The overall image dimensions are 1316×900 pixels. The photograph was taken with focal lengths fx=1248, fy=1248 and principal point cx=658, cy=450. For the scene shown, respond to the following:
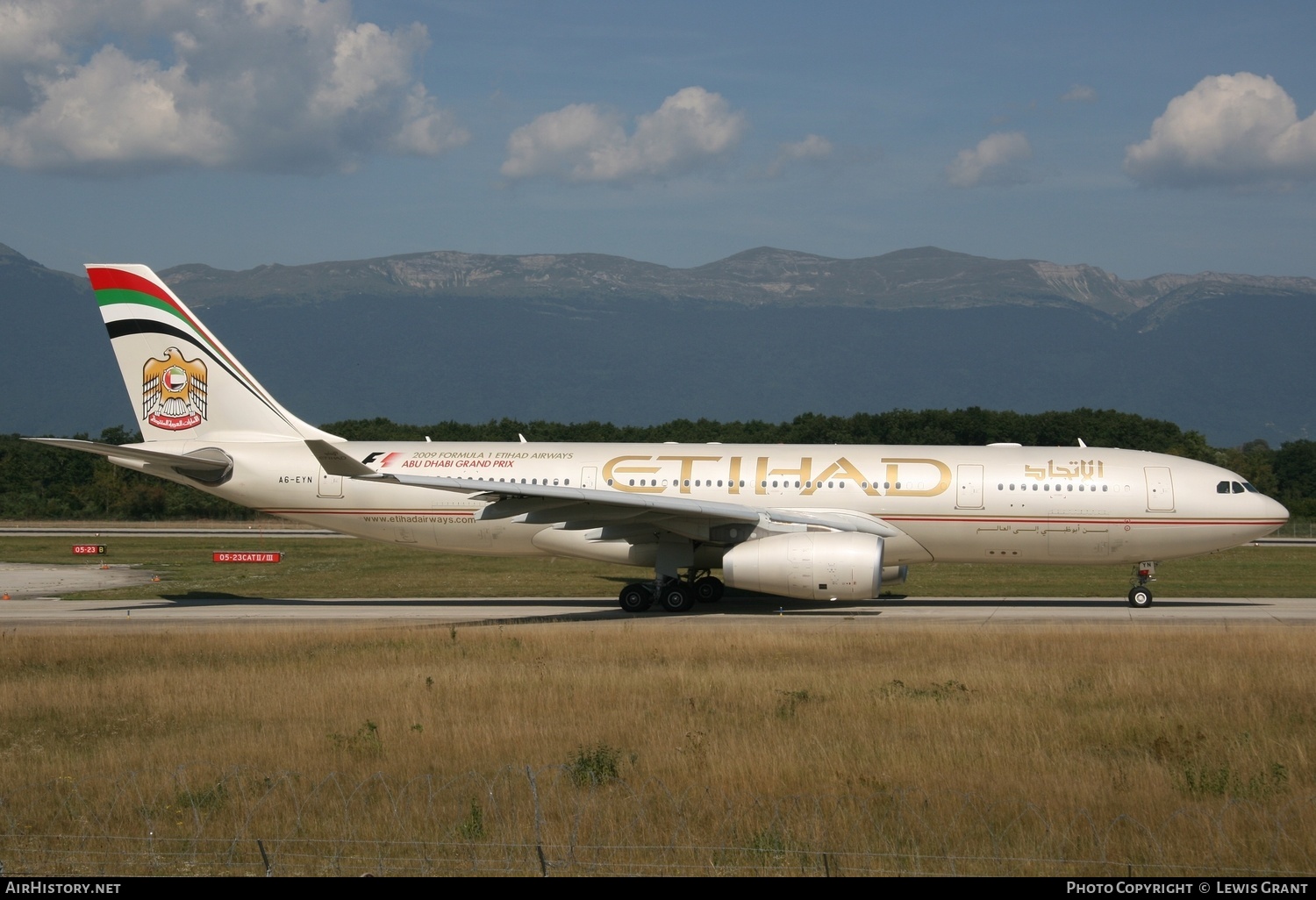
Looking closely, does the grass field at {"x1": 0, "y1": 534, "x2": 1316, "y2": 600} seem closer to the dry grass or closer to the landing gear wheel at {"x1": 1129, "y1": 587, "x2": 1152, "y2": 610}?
the landing gear wheel at {"x1": 1129, "y1": 587, "x2": 1152, "y2": 610}

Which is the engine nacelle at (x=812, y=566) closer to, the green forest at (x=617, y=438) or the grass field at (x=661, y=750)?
the grass field at (x=661, y=750)

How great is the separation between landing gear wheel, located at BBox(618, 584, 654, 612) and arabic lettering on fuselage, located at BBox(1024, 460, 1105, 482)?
877cm

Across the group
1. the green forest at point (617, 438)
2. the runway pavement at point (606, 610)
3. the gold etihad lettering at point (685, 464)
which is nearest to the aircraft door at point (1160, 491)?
the runway pavement at point (606, 610)

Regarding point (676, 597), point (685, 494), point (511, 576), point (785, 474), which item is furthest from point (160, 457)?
point (785, 474)

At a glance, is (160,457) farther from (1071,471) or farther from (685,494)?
(1071,471)

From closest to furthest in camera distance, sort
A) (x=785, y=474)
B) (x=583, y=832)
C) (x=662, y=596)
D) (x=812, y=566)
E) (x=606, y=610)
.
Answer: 1. (x=583, y=832)
2. (x=812, y=566)
3. (x=662, y=596)
4. (x=785, y=474)
5. (x=606, y=610)

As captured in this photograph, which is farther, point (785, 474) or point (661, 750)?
point (785, 474)

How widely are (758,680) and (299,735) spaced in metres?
6.14

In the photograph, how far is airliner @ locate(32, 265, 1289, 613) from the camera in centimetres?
2603

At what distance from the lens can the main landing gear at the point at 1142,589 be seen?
2781cm

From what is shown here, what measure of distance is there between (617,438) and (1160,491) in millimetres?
62705

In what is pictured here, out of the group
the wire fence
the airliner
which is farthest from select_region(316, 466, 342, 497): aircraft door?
the wire fence

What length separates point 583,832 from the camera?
32.8 ft

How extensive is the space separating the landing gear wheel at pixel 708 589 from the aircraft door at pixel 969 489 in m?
5.74
